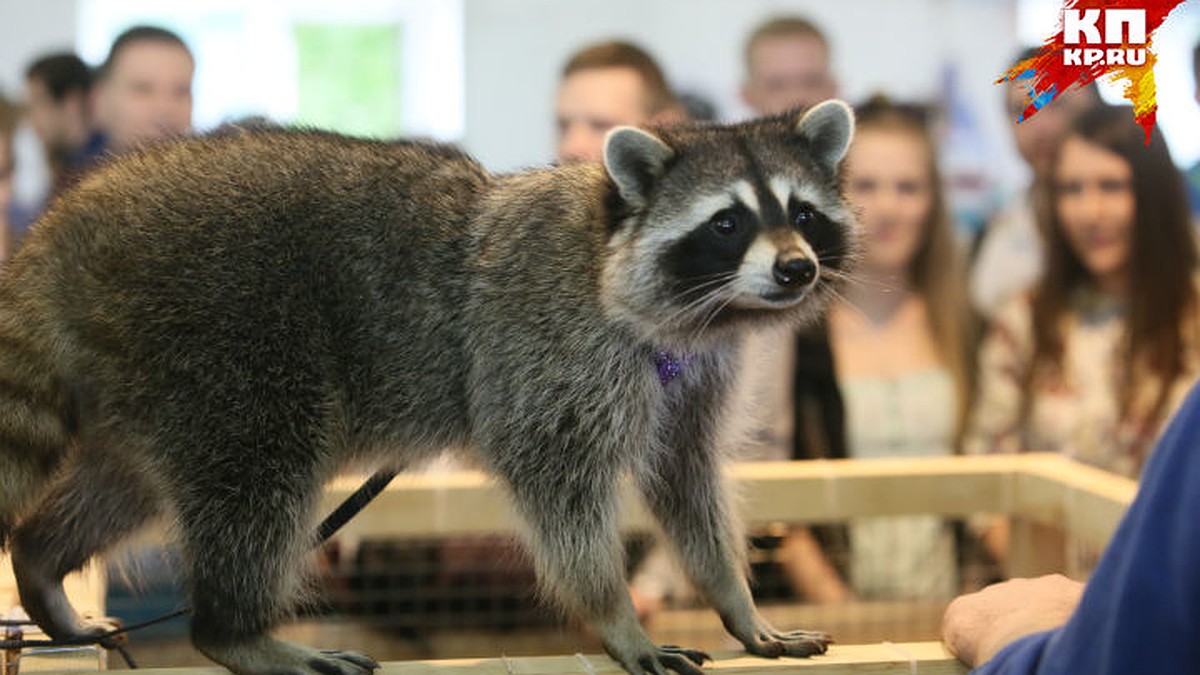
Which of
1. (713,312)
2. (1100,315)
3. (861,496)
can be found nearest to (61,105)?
(861,496)

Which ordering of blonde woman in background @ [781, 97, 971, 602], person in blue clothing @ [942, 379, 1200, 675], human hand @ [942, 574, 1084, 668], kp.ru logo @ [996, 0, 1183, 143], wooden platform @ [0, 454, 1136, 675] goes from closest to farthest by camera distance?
person in blue clothing @ [942, 379, 1200, 675]
human hand @ [942, 574, 1084, 668]
kp.ru logo @ [996, 0, 1183, 143]
wooden platform @ [0, 454, 1136, 675]
blonde woman in background @ [781, 97, 971, 602]

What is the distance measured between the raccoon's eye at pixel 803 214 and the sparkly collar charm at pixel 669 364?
233mm

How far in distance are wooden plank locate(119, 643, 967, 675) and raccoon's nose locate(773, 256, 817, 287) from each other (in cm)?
44

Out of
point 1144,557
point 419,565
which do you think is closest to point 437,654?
point 419,565

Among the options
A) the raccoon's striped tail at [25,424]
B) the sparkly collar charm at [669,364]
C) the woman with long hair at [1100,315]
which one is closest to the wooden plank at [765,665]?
the raccoon's striped tail at [25,424]

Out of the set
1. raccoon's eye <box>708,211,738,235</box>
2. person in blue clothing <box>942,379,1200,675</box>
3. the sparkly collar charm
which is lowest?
person in blue clothing <box>942,379,1200,675</box>

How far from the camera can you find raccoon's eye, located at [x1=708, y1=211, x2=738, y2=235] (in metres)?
1.95

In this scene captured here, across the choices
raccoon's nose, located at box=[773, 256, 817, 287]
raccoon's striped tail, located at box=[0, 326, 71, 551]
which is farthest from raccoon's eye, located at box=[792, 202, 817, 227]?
raccoon's striped tail, located at box=[0, 326, 71, 551]

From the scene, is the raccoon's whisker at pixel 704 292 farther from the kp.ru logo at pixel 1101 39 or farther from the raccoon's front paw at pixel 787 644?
the kp.ru logo at pixel 1101 39

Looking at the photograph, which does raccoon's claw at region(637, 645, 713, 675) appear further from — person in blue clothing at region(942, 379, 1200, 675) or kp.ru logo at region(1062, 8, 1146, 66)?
kp.ru logo at region(1062, 8, 1146, 66)

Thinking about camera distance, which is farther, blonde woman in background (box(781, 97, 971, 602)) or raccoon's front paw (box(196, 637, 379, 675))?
blonde woman in background (box(781, 97, 971, 602))

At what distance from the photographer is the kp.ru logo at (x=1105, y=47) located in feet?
7.31

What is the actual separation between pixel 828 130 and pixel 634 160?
0.26 meters

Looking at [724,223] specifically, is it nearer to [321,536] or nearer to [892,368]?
[321,536]
